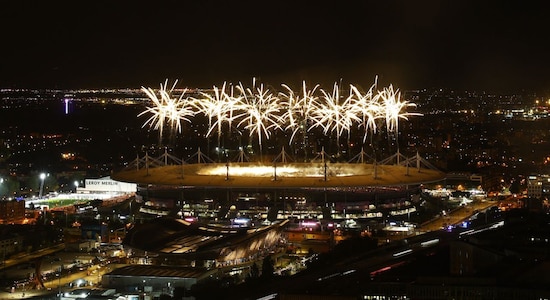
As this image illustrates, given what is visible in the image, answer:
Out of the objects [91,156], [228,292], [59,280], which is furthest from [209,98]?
[91,156]

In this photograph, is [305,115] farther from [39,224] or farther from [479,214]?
[39,224]

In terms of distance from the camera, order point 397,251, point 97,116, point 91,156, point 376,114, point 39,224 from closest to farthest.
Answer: point 397,251 → point 39,224 → point 376,114 → point 91,156 → point 97,116

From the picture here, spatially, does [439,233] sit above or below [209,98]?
below

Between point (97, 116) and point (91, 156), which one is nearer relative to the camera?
point (91, 156)

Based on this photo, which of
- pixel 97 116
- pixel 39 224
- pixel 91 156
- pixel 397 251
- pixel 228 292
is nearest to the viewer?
pixel 228 292

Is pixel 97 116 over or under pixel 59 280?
over

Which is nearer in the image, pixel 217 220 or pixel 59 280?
pixel 59 280

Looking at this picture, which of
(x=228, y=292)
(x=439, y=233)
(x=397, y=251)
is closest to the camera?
(x=228, y=292)

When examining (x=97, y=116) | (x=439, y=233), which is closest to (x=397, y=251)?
(x=439, y=233)

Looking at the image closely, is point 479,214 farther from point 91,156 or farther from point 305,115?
point 91,156
